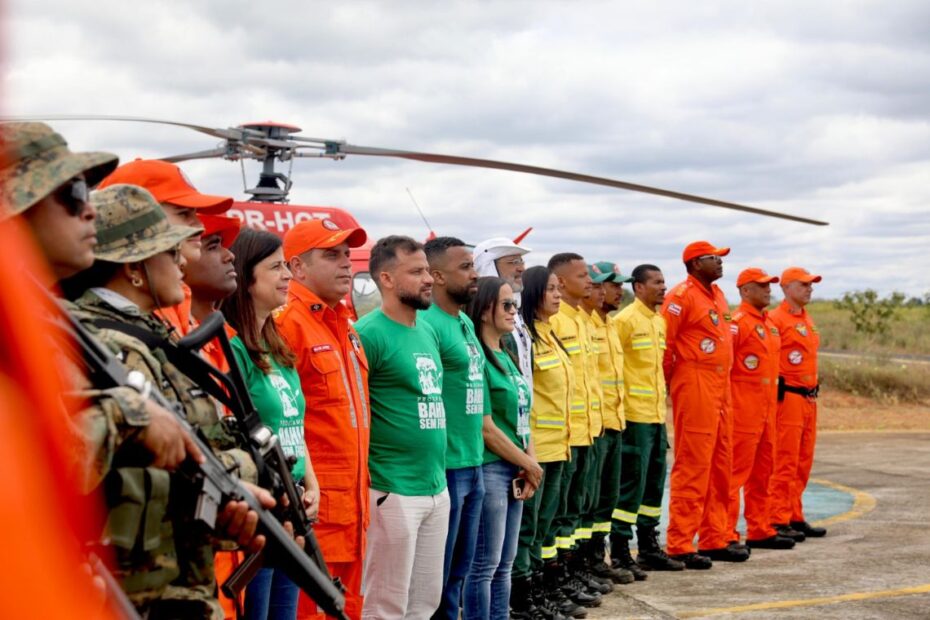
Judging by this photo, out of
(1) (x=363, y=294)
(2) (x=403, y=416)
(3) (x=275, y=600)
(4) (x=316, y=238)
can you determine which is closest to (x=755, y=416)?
(1) (x=363, y=294)

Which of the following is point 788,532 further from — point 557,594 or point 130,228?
point 130,228

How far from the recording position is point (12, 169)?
1.96m

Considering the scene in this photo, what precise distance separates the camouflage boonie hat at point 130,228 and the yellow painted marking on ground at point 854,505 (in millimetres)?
8590

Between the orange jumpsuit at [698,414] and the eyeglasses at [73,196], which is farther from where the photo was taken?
the orange jumpsuit at [698,414]

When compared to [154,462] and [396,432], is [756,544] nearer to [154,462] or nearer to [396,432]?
[396,432]

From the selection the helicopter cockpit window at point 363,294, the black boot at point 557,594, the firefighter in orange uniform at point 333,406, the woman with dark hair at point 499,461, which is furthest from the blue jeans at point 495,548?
the helicopter cockpit window at point 363,294

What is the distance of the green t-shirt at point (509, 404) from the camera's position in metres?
6.03

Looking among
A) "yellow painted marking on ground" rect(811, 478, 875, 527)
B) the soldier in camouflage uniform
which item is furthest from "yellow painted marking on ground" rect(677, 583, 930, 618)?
the soldier in camouflage uniform

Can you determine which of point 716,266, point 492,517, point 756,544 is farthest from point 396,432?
point 756,544

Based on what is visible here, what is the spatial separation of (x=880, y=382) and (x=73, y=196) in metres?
22.7

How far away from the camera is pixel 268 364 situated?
4.02 metres

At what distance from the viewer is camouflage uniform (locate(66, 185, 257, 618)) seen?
229cm

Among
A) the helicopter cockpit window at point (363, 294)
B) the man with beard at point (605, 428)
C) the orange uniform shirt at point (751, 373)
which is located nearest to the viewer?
the man with beard at point (605, 428)

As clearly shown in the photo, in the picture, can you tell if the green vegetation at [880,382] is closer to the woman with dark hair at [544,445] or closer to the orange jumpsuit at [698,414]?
the orange jumpsuit at [698,414]
